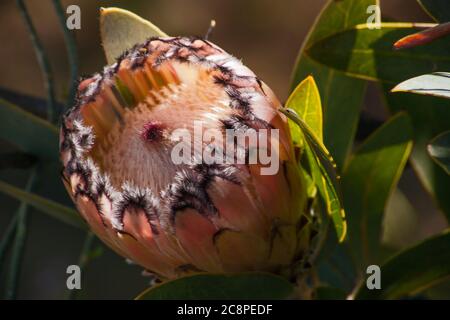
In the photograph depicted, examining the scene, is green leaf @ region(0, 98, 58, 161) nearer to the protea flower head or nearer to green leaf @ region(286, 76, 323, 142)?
the protea flower head

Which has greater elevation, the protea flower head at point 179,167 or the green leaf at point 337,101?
the green leaf at point 337,101

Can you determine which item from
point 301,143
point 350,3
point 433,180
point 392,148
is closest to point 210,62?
point 301,143

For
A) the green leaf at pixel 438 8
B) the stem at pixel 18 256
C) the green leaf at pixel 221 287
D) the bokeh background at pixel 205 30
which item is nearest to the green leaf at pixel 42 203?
the stem at pixel 18 256

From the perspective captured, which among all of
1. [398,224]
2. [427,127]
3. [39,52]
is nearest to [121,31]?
[39,52]

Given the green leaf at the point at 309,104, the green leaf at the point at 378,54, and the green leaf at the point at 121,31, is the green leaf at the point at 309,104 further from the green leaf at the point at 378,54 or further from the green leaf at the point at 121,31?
the green leaf at the point at 121,31

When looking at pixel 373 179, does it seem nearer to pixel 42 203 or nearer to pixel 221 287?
pixel 221 287
